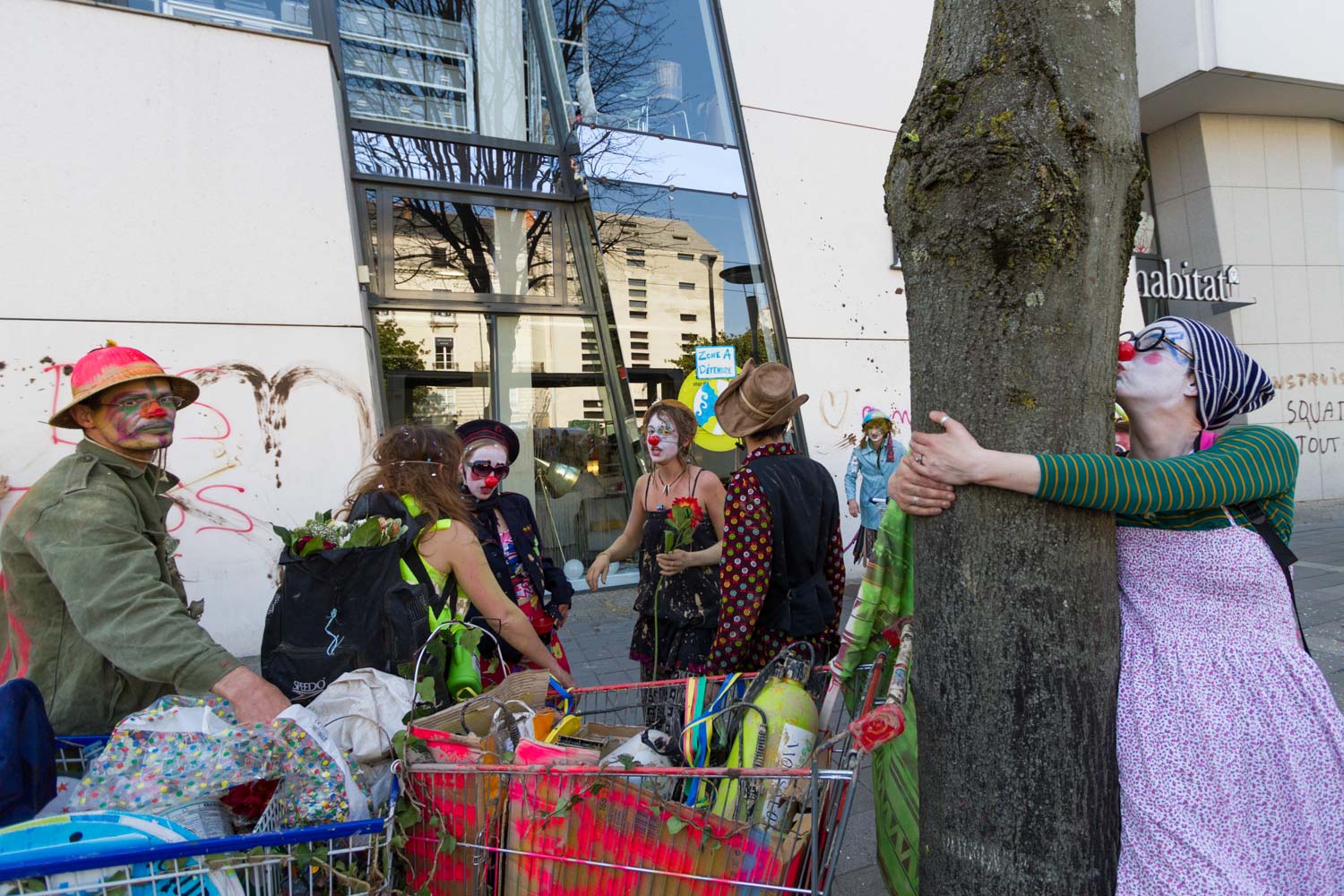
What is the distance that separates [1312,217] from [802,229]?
11.0 metres

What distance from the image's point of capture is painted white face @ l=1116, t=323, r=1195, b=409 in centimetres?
180

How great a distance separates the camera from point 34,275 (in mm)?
5922

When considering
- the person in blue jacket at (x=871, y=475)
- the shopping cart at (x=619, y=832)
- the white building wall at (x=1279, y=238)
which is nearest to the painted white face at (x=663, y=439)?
the shopping cart at (x=619, y=832)

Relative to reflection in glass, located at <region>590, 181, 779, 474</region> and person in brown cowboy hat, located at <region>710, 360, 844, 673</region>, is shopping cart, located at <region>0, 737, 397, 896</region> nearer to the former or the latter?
person in brown cowboy hat, located at <region>710, 360, 844, 673</region>

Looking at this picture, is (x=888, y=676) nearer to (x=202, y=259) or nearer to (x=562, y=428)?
(x=202, y=259)

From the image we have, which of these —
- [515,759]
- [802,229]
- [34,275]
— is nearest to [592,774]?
[515,759]

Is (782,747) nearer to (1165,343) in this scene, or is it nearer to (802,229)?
(1165,343)

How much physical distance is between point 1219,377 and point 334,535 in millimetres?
2484

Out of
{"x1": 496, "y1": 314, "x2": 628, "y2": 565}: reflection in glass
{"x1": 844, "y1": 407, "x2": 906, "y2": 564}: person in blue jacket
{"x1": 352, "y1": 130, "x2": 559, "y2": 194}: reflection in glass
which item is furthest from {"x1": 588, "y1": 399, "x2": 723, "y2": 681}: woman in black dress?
{"x1": 352, "y1": 130, "x2": 559, "y2": 194}: reflection in glass

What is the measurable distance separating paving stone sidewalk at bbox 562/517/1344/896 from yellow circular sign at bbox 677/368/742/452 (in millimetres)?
1786

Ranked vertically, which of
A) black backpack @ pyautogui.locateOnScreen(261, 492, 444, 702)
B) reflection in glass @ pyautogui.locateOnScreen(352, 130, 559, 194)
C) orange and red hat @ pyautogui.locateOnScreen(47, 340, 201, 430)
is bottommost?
black backpack @ pyautogui.locateOnScreen(261, 492, 444, 702)

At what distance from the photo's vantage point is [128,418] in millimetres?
2334

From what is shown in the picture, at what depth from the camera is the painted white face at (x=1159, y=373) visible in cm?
180

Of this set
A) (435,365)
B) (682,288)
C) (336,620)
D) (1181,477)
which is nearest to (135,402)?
(336,620)
